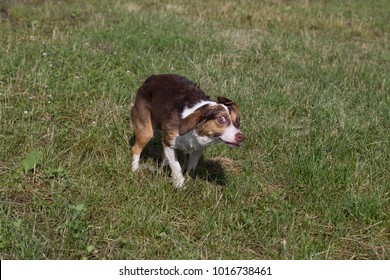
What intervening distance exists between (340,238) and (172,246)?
1.54 meters

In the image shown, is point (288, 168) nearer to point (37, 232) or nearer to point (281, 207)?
point (281, 207)

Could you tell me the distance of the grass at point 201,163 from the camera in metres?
4.15

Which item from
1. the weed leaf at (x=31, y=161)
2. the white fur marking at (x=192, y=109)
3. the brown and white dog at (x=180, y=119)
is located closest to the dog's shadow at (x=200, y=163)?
the brown and white dog at (x=180, y=119)

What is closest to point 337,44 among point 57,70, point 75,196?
point 57,70

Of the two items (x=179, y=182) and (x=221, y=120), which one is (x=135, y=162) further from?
(x=221, y=120)

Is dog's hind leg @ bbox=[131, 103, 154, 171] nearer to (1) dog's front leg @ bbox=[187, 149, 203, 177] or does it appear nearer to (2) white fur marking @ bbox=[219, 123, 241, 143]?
(1) dog's front leg @ bbox=[187, 149, 203, 177]

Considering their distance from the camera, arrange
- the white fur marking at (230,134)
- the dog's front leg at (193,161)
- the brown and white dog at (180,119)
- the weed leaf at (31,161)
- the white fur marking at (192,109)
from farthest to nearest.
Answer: the dog's front leg at (193,161) → the weed leaf at (31,161) → the white fur marking at (192,109) → the brown and white dog at (180,119) → the white fur marking at (230,134)

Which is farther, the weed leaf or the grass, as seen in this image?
the weed leaf

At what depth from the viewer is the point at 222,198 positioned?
187 inches

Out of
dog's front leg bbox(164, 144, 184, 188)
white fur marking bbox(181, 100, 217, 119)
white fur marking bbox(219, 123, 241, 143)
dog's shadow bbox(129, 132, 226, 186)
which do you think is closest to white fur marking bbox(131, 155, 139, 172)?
dog's shadow bbox(129, 132, 226, 186)

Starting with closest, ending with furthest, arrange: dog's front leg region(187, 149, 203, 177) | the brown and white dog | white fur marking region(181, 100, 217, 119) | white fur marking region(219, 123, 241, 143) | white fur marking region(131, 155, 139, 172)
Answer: white fur marking region(219, 123, 241, 143), the brown and white dog, white fur marking region(181, 100, 217, 119), dog's front leg region(187, 149, 203, 177), white fur marking region(131, 155, 139, 172)

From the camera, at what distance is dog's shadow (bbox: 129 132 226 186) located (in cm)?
522

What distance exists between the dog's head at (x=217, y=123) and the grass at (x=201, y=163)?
741 mm

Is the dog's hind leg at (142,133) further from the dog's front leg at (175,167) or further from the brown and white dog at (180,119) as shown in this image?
the dog's front leg at (175,167)
